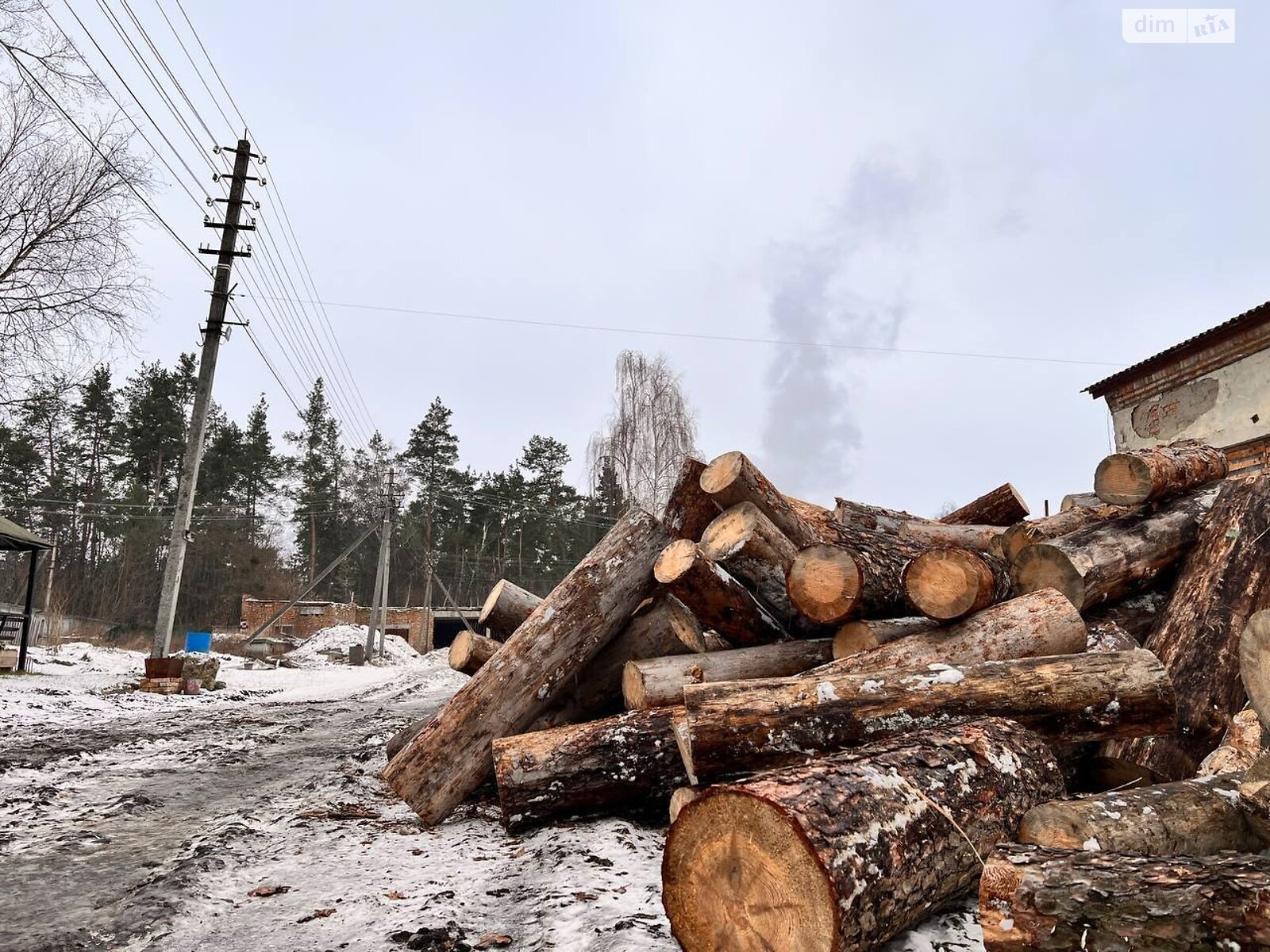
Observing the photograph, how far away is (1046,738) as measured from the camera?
3.41 m

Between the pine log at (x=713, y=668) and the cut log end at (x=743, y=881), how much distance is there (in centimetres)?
197

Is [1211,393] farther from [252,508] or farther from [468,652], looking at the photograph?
[252,508]

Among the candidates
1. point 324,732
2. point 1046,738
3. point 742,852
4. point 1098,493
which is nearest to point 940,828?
point 742,852

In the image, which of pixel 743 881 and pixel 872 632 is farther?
pixel 872 632

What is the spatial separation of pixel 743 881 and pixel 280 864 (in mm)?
2587

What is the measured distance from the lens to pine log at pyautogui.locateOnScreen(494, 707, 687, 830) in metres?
3.97

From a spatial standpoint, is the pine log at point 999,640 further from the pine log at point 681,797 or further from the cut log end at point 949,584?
the pine log at point 681,797

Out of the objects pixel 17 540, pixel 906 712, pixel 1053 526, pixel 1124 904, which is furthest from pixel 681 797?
pixel 17 540

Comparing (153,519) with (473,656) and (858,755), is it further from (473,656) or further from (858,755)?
(858,755)

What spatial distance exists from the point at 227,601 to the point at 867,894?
144 feet

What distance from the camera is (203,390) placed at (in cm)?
1452

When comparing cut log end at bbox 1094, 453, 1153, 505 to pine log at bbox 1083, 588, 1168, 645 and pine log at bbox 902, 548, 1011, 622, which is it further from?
pine log at bbox 902, 548, 1011, 622

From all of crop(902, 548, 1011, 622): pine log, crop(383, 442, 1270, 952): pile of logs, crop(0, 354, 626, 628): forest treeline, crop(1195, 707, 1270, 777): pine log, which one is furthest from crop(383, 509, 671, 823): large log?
crop(0, 354, 626, 628): forest treeline

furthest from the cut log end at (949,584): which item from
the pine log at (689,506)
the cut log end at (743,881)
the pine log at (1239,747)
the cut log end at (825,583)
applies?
the cut log end at (743,881)
